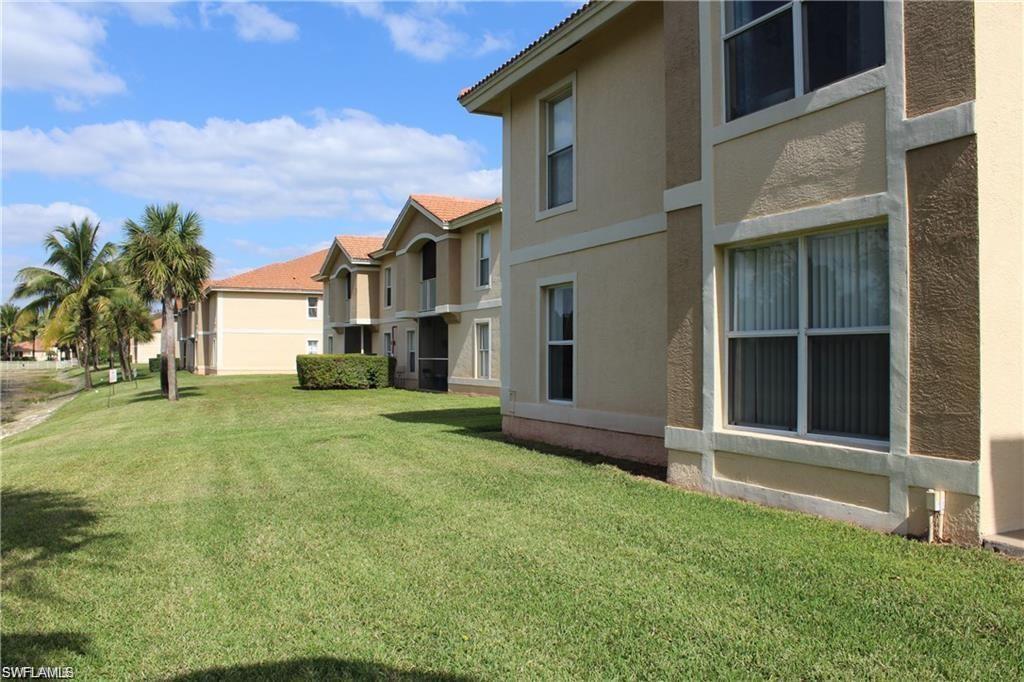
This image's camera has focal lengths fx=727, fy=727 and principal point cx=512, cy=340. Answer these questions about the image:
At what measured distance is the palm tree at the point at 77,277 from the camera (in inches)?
1350

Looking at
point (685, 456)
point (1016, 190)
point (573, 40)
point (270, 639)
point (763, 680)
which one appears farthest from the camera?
point (573, 40)

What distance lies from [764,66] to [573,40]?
389 cm

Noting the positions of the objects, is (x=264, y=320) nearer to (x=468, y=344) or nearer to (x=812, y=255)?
(x=468, y=344)

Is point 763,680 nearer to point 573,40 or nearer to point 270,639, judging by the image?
point 270,639

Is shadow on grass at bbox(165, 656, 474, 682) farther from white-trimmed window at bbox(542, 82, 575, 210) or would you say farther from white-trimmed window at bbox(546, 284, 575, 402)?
white-trimmed window at bbox(542, 82, 575, 210)

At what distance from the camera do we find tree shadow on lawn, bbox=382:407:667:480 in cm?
921

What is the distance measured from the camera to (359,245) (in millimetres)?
34875

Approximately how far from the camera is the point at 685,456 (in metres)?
7.92

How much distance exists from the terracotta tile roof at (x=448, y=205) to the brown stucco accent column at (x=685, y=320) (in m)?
17.8

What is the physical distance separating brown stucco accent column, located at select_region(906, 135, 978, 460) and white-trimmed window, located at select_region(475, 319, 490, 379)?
60.6 ft

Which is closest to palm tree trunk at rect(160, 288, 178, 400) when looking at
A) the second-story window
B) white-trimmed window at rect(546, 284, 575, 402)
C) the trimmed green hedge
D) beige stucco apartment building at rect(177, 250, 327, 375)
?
the trimmed green hedge

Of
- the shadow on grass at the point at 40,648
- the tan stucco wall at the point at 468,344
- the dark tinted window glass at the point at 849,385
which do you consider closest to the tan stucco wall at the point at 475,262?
the tan stucco wall at the point at 468,344

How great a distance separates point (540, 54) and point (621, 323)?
4439mm

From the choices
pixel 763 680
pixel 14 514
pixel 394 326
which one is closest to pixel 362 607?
pixel 763 680
